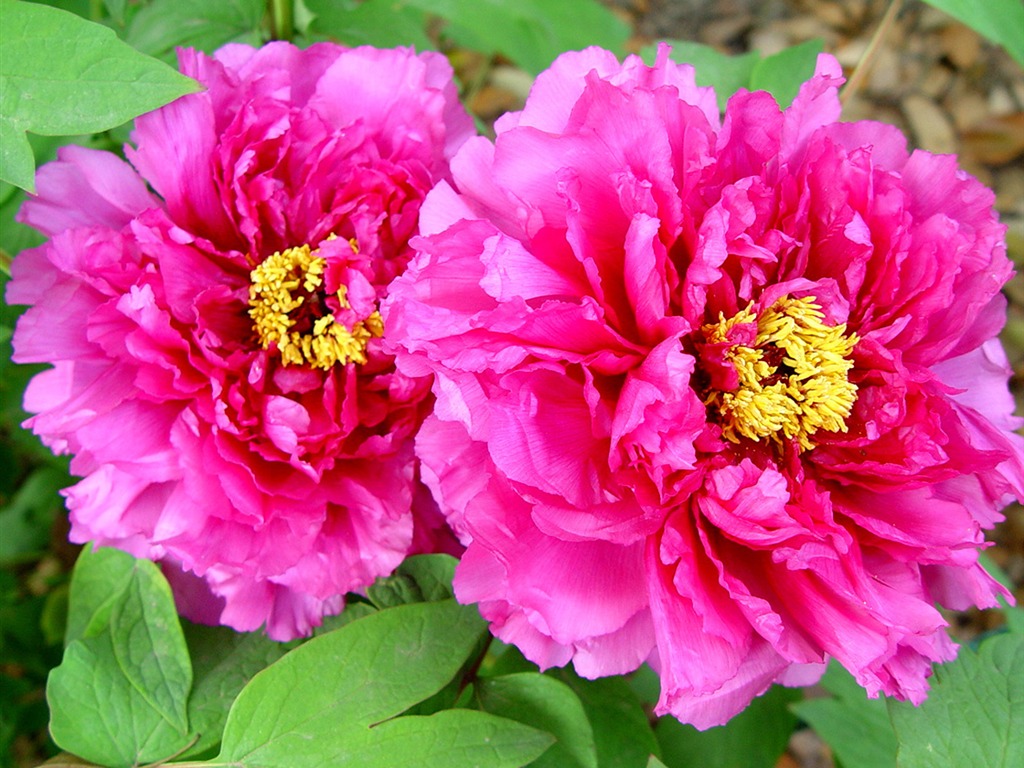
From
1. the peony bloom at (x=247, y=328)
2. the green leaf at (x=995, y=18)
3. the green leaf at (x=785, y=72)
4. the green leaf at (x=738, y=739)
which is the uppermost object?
the green leaf at (x=995, y=18)

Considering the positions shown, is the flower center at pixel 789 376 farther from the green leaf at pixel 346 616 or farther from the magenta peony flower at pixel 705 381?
the green leaf at pixel 346 616

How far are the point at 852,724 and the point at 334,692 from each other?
667mm

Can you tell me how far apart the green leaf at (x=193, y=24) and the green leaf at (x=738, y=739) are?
990 millimetres

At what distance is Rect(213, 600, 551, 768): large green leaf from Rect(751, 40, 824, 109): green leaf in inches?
30.7

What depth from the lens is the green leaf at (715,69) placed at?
1241 mm

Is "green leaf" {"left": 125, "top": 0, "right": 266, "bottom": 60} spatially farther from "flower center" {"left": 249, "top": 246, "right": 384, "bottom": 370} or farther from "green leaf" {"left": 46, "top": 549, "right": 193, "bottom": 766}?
"green leaf" {"left": 46, "top": 549, "right": 193, "bottom": 766}

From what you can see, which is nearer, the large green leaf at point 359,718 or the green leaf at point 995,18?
the large green leaf at point 359,718

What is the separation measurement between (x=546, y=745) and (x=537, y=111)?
57 cm

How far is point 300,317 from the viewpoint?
98cm

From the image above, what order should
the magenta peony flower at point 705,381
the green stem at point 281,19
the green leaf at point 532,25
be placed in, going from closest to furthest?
the magenta peony flower at point 705,381
the green stem at point 281,19
the green leaf at point 532,25

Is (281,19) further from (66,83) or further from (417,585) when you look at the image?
(417,585)

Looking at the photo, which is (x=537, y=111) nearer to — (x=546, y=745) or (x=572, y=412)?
(x=572, y=412)

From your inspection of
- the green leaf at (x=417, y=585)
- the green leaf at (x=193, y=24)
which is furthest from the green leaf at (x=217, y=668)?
the green leaf at (x=193, y=24)

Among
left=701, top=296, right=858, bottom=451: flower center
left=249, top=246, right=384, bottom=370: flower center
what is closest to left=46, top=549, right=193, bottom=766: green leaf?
left=249, top=246, right=384, bottom=370: flower center
